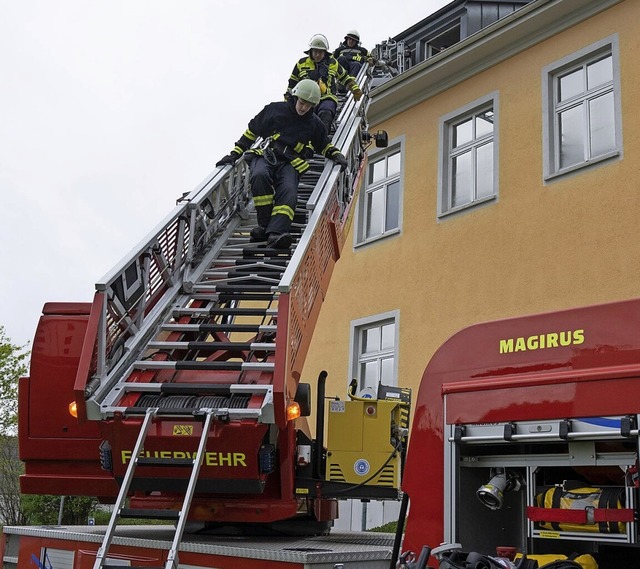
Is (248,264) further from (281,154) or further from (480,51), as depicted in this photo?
(480,51)


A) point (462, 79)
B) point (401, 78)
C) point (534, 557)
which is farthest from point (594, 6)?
point (534, 557)

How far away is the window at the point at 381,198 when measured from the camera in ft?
43.7

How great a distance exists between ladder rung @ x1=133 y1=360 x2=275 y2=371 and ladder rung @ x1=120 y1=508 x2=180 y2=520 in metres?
0.99

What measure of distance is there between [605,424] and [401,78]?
1026cm

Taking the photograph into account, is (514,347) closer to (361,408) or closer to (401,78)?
(361,408)

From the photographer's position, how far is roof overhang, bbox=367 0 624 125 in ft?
35.8

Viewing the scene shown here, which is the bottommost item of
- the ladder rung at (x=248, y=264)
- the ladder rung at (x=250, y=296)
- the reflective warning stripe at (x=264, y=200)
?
the ladder rung at (x=250, y=296)

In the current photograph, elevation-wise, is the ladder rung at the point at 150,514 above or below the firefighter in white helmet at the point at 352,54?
below

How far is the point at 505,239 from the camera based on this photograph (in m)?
11.0

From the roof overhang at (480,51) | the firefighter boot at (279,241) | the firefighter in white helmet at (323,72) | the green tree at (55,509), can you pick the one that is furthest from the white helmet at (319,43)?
the green tree at (55,509)

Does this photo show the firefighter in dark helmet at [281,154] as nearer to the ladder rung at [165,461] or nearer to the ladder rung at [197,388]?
the ladder rung at [197,388]

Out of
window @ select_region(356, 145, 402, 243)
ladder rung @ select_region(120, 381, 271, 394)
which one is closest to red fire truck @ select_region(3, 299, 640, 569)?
ladder rung @ select_region(120, 381, 271, 394)

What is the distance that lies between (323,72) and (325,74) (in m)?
0.04

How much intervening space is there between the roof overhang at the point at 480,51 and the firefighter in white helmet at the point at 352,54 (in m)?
0.80
